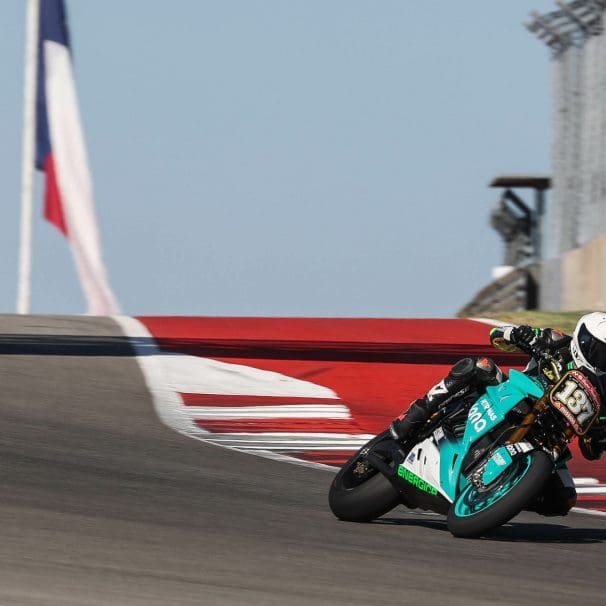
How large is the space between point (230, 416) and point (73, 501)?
5.33 metres

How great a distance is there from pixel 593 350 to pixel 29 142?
24658 mm

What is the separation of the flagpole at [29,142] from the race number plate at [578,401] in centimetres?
2363

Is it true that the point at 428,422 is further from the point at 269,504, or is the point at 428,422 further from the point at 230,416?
the point at 230,416

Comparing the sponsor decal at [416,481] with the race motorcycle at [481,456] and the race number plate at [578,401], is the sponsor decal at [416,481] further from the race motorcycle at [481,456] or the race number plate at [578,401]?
the race number plate at [578,401]

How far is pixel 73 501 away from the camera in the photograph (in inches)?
296

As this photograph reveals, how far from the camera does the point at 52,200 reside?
98.9 feet

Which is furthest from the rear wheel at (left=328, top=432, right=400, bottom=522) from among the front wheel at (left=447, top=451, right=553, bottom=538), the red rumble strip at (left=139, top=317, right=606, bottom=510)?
the red rumble strip at (left=139, top=317, right=606, bottom=510)

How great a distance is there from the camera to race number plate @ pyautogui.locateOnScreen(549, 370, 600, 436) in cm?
715

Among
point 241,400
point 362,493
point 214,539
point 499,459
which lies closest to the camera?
point 214,539

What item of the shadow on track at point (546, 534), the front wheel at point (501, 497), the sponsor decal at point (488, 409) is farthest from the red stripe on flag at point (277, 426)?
the front wheel at point (501, 497)

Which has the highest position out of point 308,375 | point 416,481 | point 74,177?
point 416,481

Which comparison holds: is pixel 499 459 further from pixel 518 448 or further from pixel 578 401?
pixel 578 401

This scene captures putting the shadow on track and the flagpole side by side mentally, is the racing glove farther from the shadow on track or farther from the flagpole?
the flagpole

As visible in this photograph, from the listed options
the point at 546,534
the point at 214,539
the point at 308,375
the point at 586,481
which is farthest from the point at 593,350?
the point at 308,375
